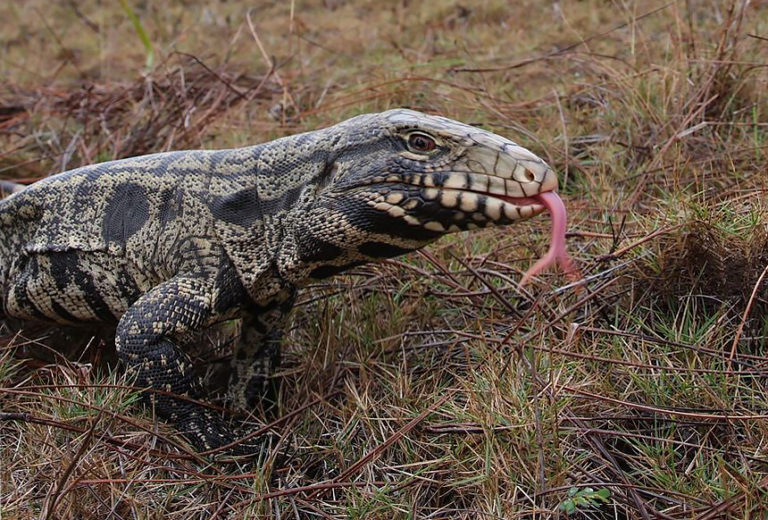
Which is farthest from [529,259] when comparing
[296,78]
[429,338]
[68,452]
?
[296,78]

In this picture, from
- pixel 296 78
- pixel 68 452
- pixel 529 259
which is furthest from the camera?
pixel 296 78

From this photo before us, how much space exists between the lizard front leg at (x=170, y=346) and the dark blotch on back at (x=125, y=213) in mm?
385

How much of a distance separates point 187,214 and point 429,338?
131 cm

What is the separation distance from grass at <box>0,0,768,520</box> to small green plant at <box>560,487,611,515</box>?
12mm

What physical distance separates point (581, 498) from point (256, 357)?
180 centimetres

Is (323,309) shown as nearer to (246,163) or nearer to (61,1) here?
(246,163)

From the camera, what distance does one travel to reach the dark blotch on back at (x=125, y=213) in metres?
3.76

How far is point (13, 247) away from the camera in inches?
163

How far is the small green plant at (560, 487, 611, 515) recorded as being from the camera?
2.84 m

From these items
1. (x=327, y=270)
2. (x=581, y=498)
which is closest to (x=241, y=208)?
(x=327, y=270)

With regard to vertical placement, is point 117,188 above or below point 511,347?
above

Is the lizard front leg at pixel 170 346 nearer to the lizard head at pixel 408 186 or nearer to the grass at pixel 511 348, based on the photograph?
the grass at pixel 511 348

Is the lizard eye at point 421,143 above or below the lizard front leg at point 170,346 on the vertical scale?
above

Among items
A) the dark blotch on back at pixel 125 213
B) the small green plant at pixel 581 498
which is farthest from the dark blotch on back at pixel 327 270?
the small green plant at pixel 581 498
